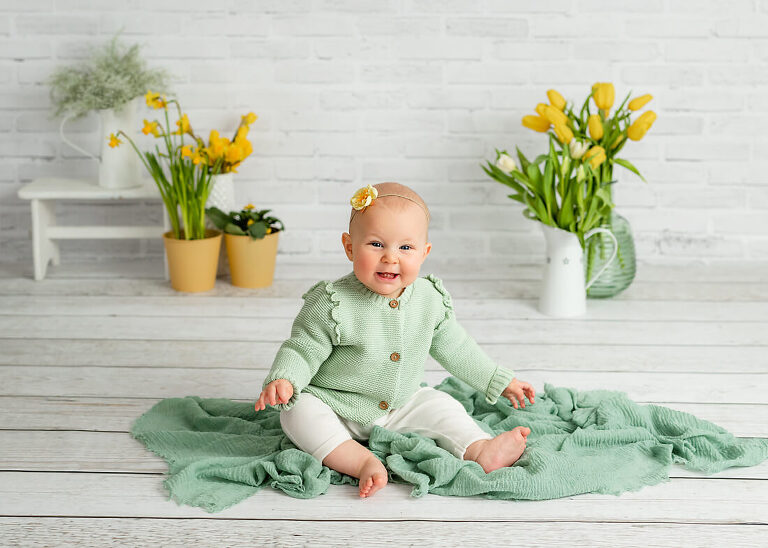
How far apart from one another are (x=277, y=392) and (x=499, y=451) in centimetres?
39

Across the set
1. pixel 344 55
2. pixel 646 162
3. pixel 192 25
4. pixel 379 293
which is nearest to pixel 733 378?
pixel 379 293

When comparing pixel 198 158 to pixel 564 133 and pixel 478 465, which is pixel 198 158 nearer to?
pixel 564 133

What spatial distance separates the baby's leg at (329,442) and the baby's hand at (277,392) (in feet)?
0.21

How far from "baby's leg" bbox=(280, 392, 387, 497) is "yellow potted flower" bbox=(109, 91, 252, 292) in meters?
1.16

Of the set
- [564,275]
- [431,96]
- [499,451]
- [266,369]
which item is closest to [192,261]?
[266,369]

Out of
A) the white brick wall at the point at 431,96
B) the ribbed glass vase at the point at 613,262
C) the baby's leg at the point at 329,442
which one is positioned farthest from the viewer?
the white brick wall at the point at 431,96

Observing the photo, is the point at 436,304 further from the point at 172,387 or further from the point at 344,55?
the point at 344,55

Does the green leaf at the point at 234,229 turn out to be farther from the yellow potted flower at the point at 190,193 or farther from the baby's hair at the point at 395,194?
the baby's hair at the point at 395,194

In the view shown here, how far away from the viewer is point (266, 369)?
2127mm

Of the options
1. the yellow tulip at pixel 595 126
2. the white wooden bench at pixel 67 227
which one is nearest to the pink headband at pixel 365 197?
the yellow tulip at pixel 595 126

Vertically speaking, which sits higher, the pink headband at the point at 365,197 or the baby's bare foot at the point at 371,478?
the pink headband at the point at 365,197

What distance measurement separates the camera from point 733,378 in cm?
207

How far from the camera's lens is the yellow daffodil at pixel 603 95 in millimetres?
2557

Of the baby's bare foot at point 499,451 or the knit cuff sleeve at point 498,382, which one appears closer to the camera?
the baby's bare foot at point 499,451
